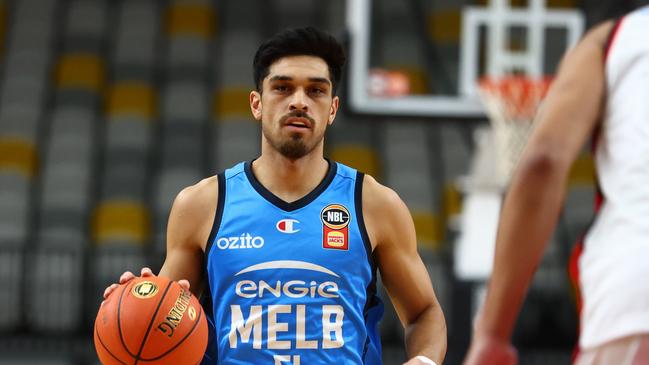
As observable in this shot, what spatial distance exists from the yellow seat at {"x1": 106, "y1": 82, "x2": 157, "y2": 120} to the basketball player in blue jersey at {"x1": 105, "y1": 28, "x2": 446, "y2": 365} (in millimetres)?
13638

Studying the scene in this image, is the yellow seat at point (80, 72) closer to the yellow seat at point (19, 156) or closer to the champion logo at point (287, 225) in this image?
the yellow seat at point (19, 156)

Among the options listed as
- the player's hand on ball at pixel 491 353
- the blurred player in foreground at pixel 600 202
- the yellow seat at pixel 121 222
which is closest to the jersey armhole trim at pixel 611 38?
the blurred player in foreground at pixel 600 202

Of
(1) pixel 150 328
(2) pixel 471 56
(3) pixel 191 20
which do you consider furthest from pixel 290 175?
(3) pixel 191 20

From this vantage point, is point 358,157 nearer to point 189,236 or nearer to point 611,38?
point 189,236

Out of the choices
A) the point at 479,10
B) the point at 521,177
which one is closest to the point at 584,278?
the point at 521,177

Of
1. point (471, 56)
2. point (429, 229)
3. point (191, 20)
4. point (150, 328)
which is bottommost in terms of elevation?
point (429, 229)

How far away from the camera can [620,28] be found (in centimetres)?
237

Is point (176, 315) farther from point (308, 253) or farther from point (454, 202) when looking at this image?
point (454, 202)

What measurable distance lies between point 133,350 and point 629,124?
2.14 m

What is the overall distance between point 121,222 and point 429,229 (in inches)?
164

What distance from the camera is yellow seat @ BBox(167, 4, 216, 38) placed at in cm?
1917

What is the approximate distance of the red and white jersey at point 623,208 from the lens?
2.27 metres

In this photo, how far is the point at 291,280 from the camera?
4148mm

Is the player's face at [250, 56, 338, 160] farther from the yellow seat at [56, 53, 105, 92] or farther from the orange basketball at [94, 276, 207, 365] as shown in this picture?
Answer: the yellow seat at [56, 53, 105, 92]
